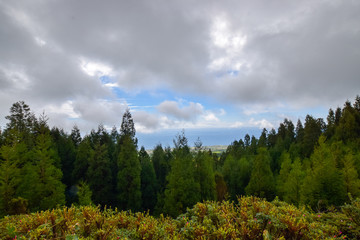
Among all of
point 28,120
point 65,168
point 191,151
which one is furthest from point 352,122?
point 28,120

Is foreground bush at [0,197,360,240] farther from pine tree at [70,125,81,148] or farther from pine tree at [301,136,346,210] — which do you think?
pine tree at [70,125,81,148]

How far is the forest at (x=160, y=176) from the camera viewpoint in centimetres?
1670

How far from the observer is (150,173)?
31688 millimetres

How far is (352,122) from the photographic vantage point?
34562 millimetres

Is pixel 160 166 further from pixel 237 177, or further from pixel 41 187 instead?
pixel 41 187

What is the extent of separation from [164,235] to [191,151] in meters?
19.8

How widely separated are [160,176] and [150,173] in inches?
249

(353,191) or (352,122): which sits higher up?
(352,122)

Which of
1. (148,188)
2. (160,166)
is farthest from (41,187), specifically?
(160,166)

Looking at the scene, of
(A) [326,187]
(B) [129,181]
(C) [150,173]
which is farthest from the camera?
(C) [150,173]

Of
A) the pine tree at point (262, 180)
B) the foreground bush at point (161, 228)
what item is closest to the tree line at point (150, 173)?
the pine tree at point (262, 180)

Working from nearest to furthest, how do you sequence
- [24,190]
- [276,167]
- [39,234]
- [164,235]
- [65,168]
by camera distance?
1. [39,234]
2. [164,235]
3. [24,190]
4. [65,168]
5. [276,167]

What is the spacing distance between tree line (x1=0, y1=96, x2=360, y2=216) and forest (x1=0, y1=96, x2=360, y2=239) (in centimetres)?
9

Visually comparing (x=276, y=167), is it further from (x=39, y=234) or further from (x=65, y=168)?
(x=39, y=234)
